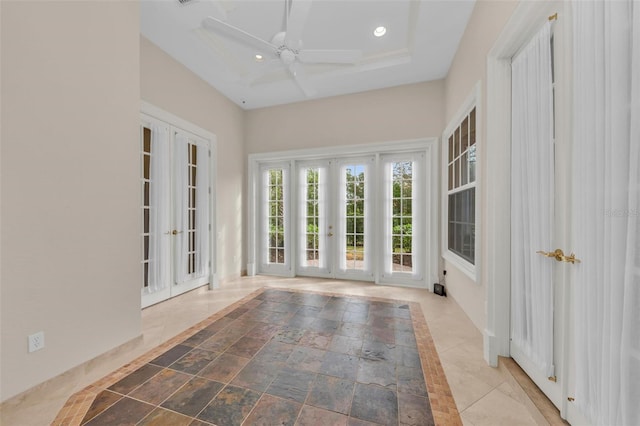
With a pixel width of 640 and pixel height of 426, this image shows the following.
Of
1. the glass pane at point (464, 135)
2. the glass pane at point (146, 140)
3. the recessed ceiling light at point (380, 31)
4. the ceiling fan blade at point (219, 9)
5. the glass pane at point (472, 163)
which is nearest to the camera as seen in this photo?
the ceiling fan blade at point (219, 9)

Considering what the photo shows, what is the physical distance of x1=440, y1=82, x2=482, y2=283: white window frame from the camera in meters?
2.28

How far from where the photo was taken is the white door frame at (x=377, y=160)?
3811 mm

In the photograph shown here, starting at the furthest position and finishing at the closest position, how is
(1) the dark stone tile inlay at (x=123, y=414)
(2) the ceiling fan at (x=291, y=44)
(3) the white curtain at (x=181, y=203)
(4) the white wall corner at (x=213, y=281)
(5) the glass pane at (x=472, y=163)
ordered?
(4) the white wall corner at (x=213, y=281) < (3) the white curtain at (x=181, y=203) < (5) the glass pane at (x=472, y=163) < (2) the ceiling fan at (x=291, y=44) < (1) the dark stone tile inlay at (x=123, y=414)

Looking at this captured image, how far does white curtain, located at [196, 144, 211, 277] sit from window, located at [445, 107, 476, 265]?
369 cm

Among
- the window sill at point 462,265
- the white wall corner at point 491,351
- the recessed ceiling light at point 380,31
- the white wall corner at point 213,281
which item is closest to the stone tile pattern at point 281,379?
the white wall corner at point 491,351

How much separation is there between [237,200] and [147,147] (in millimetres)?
1789

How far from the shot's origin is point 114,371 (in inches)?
73.9

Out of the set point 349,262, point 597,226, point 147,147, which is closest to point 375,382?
point 597,226

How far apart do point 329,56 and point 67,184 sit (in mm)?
2460

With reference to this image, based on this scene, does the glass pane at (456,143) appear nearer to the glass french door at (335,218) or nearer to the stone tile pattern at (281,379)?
the glass french door at (335,218)

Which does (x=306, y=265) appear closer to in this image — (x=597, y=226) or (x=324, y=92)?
(x=324, y=92)

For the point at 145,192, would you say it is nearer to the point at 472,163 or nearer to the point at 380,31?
the point at 380,31

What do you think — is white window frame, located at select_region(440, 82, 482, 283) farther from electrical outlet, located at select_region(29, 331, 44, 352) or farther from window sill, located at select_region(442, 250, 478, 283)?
electrical outlet, located at select_region(29, 331, 44, 352)

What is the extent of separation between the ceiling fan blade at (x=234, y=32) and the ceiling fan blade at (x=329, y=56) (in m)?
0.32
